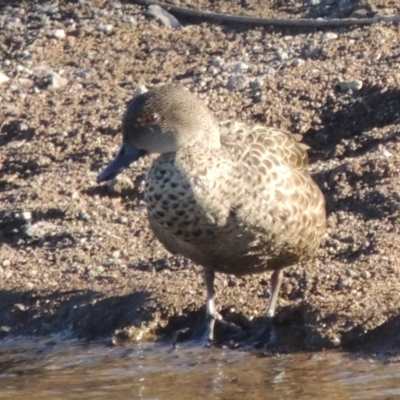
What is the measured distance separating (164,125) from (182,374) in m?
1.26

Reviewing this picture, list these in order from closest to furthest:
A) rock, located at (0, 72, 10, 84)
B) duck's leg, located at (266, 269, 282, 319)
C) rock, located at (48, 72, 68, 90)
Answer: duck's leg, located at (266, 269, 282, 319) < rock, located at (48, 72, 68, 90) < rock, located at (0, 72, 10, 84)

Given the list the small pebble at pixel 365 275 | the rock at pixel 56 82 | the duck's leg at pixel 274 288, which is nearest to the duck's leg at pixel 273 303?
the duck's leg at pixel 274 288

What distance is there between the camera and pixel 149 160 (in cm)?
918

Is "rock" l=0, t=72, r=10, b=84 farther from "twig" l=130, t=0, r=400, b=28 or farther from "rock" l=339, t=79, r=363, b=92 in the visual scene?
"rock" l=339, t=79, r=363, b=92

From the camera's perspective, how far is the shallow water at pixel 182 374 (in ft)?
20.0

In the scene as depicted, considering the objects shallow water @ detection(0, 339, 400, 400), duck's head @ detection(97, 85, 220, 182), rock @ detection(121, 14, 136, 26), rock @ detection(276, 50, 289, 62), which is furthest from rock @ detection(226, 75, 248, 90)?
shallow water @ detection(0, 339, 400, 400)

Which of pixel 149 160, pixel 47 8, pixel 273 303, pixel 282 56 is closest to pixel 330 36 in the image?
pixel 282 56

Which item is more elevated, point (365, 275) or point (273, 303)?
point (365, 275)

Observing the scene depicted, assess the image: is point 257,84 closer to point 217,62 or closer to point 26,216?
point 217,62

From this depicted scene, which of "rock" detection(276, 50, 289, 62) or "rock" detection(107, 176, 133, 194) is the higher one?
"rock" detection(276, 50, 289, 62)

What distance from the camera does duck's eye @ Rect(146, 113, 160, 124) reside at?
22.1 feet

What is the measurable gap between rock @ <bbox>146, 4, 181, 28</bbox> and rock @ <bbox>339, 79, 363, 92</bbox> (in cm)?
222

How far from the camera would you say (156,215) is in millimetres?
6512

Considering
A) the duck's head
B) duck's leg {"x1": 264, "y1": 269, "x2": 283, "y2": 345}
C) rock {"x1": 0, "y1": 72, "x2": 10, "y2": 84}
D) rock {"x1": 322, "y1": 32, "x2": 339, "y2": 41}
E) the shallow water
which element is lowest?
the shallow water
